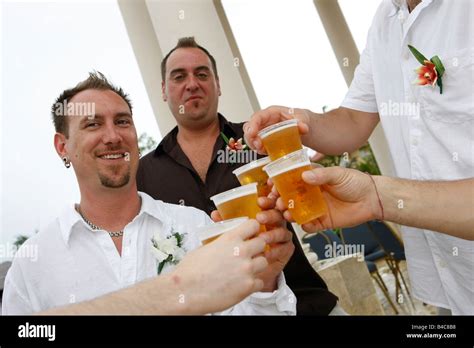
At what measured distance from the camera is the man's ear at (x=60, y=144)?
1737mm

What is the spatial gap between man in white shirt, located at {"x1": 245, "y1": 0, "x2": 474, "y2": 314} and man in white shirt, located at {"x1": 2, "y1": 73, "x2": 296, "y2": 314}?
56 cm

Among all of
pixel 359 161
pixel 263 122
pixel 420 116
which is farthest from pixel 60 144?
→ pixel 359 161

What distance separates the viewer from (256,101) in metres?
2.04

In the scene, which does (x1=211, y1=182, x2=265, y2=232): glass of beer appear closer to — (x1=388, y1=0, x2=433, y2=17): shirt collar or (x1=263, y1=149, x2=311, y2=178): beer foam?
(x1=263, y1=149, x2=311, y2=178): beer foam

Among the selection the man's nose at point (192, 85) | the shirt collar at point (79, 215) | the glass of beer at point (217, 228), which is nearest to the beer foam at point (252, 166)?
the glass of beer at point (217, 228)

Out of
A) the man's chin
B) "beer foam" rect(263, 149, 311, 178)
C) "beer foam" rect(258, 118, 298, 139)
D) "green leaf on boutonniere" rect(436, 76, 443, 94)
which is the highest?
the man's chin

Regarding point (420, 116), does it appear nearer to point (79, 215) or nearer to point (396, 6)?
point (396, 6)

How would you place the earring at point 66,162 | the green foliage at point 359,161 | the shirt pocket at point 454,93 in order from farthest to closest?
the green foliage at point 359,161 → the earring at point 66,162 → the shirt pocket at point 454,93

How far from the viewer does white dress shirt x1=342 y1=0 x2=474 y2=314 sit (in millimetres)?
1537

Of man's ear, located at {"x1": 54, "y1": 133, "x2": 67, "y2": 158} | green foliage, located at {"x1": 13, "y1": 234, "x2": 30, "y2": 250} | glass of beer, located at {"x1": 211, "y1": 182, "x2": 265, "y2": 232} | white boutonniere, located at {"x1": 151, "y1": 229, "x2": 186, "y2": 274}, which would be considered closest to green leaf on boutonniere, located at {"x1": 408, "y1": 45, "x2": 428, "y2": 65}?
glass of beer, located at {"x1": 211, "y1": 182, "x2": 265, "y2": 232}

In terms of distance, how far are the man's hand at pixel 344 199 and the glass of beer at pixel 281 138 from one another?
0.12 m

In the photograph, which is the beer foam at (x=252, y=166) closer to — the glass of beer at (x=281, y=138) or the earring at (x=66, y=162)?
the glass of beer at (x=281, y=138)

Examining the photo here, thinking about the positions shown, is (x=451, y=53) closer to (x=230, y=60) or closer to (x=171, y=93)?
(x=230, y=60)
